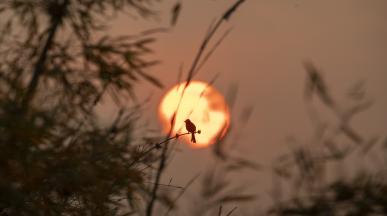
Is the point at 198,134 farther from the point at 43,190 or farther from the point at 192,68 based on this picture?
the point at 43,190

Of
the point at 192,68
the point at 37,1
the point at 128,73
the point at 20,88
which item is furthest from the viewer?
the point at 37,1

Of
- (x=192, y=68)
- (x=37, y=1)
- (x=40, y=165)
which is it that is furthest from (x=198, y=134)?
(x=37, y=1)

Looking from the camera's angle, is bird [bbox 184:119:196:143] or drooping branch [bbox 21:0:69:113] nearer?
bird [bbox 184:119:196:143]

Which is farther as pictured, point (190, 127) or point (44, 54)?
point (44, 54)

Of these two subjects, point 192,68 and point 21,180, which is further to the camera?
point 21,180

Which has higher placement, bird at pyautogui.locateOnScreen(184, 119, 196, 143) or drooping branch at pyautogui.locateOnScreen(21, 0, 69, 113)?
drooping branch at pyautogui.locateOnScreen(21, 0, 69, 113)

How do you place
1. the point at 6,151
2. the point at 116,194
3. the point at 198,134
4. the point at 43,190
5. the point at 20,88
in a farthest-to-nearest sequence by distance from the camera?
the point at 116,194, the point at 43,190, the point at 20,88, the point at 6,151, the point at 198,134

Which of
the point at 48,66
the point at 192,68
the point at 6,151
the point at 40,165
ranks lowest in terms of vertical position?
the point at 192,68

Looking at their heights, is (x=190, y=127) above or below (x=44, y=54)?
below

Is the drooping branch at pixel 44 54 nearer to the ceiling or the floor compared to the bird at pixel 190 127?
nearer to the ceiling

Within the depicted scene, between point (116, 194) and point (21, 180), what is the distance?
81 cm

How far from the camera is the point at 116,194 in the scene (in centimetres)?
421

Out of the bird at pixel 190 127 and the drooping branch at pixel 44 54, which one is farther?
the drooping branch at pixel 44 54

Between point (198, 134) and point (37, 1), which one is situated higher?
point (37, 1)
